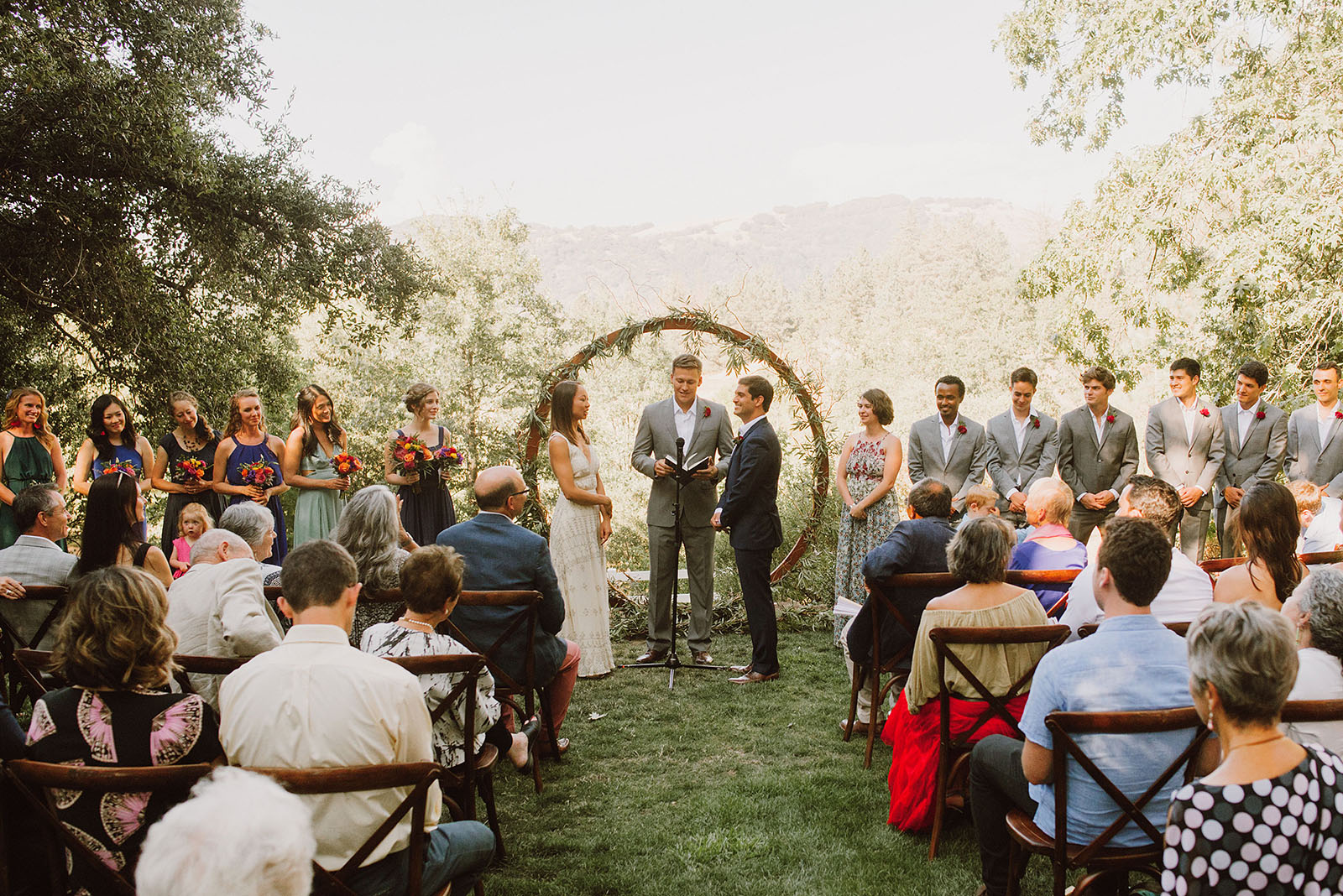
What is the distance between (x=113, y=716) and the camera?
7.27 ft

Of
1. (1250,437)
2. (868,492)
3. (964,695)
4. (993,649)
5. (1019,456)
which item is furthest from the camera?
(1250,437)

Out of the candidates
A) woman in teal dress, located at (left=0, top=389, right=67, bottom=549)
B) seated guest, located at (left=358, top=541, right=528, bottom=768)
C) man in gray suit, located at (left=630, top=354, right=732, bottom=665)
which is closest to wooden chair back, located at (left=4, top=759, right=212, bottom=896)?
seated guest, located at (left=358, top=541, right=528, bottom=768)

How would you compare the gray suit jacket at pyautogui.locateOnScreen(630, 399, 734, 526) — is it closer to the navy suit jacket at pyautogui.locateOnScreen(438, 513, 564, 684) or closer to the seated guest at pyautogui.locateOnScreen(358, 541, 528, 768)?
the navy suit jacket at pyautogui.locateOnScreen(438, 513, 564, 684)

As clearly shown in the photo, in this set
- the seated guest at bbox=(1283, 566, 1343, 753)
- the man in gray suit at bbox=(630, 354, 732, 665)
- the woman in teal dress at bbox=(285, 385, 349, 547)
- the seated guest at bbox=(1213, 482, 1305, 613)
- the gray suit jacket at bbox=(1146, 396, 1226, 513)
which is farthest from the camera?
the gray suit jacket at bbox=(1146, 396, 1226, 513)

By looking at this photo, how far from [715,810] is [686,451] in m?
3.18

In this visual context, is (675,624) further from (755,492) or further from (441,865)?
(441,865)

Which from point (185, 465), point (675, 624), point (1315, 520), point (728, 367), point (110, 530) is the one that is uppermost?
point (728, 367)

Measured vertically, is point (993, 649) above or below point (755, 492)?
below

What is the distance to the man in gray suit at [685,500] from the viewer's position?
6.80m

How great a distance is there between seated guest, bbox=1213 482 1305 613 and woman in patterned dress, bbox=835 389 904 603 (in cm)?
303

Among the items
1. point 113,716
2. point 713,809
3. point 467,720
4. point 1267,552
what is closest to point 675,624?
point 713,809

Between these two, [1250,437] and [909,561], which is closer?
[909,561]

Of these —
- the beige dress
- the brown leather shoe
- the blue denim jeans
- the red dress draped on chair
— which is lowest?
the brown leather shoe

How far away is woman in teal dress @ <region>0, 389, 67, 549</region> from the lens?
614 cm
